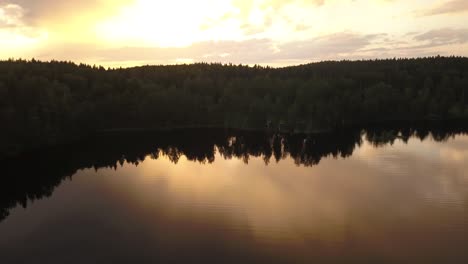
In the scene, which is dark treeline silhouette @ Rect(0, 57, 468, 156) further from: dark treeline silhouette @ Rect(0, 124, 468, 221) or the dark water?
the dark water

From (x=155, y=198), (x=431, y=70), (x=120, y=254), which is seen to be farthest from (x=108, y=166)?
(x=431, y=70)

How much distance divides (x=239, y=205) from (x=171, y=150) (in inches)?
1744

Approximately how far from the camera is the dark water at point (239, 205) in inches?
1454

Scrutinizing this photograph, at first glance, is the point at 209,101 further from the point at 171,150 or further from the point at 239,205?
the point at 239,205

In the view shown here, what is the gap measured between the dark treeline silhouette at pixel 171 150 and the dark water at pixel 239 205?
18.4 inches

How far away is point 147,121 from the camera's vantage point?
126 m

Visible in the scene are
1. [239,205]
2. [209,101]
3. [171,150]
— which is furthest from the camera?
[209,101]

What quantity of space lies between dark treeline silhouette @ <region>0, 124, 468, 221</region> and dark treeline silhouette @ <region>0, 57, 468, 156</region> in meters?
7.98

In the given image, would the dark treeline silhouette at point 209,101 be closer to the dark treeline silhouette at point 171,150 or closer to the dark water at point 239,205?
the dark treeline silhouette at point 171,150

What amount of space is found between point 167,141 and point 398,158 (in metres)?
55.5

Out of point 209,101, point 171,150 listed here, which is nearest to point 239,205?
point 171,150

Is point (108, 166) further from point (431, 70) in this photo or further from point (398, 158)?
point (431, 70)

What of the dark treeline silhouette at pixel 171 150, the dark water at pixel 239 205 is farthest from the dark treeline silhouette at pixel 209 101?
the dark water at pixel 239 205

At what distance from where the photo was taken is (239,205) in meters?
49.8
